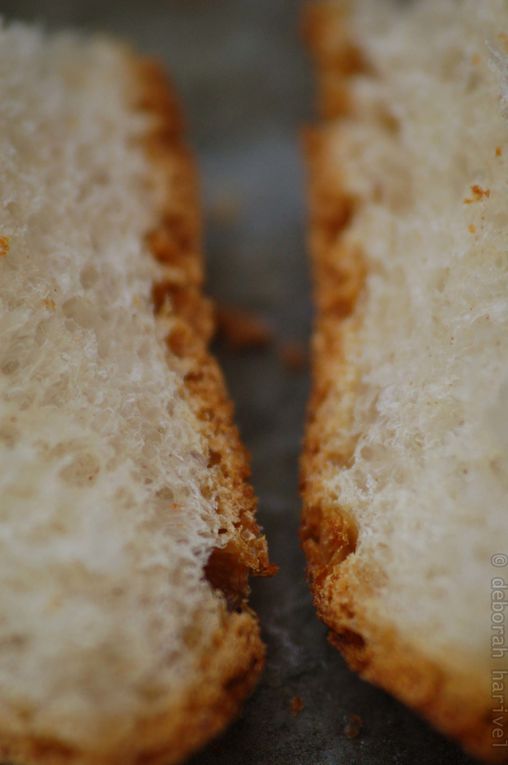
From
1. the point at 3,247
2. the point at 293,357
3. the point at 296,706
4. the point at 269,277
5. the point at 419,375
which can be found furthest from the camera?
the point at 269,277

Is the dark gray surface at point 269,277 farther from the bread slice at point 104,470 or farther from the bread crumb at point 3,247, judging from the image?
the bread crumb at point 3,247

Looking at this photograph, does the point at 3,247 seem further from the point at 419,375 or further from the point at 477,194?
the point at 477,194

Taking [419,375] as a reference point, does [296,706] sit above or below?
below

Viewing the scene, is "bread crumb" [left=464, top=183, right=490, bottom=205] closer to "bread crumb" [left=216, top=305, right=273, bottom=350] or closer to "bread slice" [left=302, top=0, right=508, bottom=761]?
"bread slice" [left=302, top=0, right=508, bottom=761]

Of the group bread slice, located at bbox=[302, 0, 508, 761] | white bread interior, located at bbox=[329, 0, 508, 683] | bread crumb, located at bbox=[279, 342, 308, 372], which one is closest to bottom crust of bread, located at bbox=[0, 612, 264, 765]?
bread slice, located at bbox=[302, 0, 508, 761]

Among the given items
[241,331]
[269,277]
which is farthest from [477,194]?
[269,277]

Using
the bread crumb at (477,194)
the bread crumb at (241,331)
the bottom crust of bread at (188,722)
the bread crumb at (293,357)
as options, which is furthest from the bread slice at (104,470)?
the bread crumb at (477,194)

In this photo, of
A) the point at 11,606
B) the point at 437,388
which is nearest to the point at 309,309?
the point at 437,388

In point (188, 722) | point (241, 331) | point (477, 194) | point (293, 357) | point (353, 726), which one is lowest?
point (353, 726)

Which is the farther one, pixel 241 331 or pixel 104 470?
pixel 241 331
